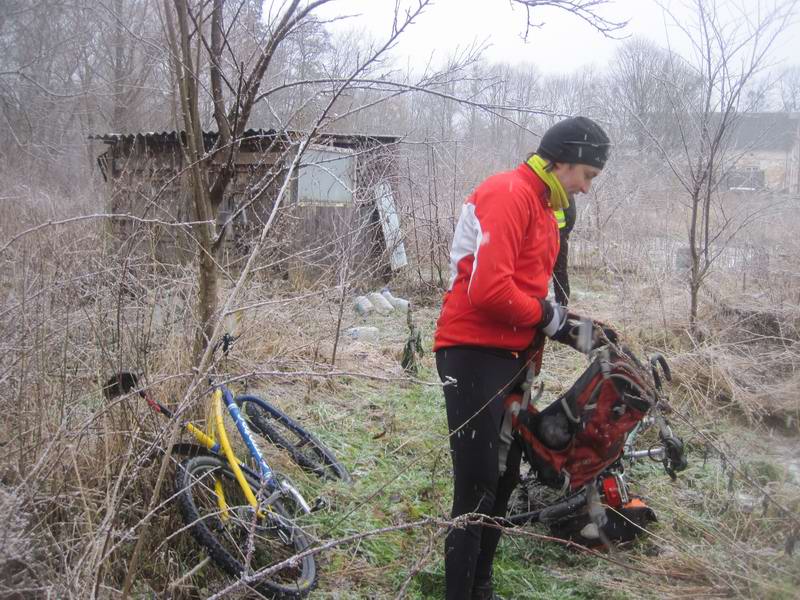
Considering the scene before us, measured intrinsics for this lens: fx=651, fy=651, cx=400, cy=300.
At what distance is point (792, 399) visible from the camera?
4688 mm

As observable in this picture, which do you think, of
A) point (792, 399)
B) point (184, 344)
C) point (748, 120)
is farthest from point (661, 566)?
point (748, 120)

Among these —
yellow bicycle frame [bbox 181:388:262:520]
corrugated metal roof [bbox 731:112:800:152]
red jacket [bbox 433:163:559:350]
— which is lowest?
yellow bicycle frame [bbox 181:388:262:520]

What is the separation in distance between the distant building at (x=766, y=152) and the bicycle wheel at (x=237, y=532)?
17.0 feet

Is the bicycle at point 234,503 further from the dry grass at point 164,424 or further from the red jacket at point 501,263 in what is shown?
the red jacket at point 501,263

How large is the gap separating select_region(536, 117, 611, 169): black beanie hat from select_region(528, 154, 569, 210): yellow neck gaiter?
4 centimetres

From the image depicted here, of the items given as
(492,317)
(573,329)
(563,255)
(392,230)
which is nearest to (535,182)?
(492,317)

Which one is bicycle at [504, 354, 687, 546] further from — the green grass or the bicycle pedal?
the bicycle pedal

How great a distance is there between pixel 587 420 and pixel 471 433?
0.65m

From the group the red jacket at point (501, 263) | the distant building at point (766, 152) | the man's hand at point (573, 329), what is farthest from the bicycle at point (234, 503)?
the distant building at point (766, 152)

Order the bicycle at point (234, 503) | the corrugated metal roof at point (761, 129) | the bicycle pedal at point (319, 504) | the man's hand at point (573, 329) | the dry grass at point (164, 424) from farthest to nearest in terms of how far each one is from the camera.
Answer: the corrugated metal roof at point (761, 129) < the bicycle pedal at point (319, 504) < the bicycle at point (234, 503) < the man's hand at point (573, 329) < the dry grass at point (164, 424)

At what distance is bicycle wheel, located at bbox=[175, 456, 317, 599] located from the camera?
9.02 feet

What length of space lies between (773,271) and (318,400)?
17.4ft

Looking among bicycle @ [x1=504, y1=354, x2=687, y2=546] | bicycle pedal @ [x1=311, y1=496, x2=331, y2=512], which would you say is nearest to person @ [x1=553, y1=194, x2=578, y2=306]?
bicycle @ [x1=504, y1=354, x2=687, y2=546]

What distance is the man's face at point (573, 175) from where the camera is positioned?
2348 millimetres
